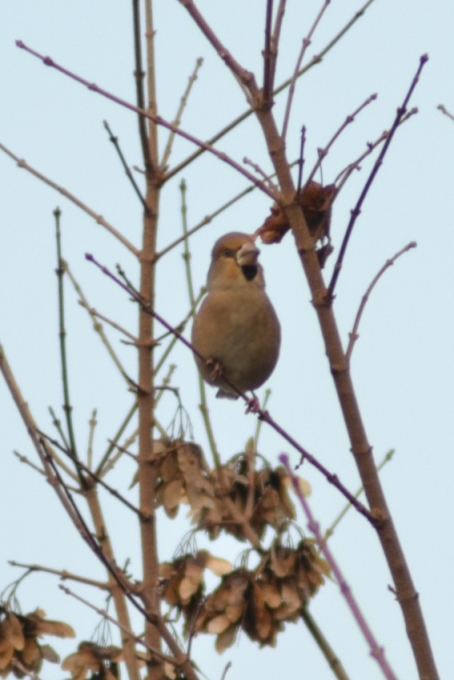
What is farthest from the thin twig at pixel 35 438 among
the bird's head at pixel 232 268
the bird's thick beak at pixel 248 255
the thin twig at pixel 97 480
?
the bird's head at pixel 232 268

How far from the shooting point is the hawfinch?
3.99 meters

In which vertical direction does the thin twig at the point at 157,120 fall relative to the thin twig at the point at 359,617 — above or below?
above

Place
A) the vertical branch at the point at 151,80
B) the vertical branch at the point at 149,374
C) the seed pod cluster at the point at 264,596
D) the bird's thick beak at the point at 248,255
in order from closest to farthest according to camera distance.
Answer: the seed pod cluster at the point at 264,596 < the vertical branch at the point at 149,374 < the vertical branch at the point at 151,80 < the bird's thick beak at the point at 248,255

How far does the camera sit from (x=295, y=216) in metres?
1.65

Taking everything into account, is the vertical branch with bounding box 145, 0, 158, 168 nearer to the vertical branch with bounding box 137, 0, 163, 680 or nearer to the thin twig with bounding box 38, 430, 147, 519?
the vertical branch with bounding box 137, 0, 163, 680

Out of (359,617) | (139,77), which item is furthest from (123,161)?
(359,617)

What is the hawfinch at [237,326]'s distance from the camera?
13.1 feet

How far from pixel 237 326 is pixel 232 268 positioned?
0.26m

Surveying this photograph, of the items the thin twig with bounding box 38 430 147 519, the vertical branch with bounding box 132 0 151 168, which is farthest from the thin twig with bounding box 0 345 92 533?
the vertical branch with bounding box 132 0 151 168

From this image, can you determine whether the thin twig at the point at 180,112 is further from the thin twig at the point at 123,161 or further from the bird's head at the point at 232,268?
the bird's head at the point at 232,268

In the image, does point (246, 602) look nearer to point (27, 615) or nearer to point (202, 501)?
point (202, 501)

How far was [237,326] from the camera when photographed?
3.99 metres

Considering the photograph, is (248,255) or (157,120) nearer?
(157,120)

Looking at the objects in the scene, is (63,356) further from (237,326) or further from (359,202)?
(237,326)
